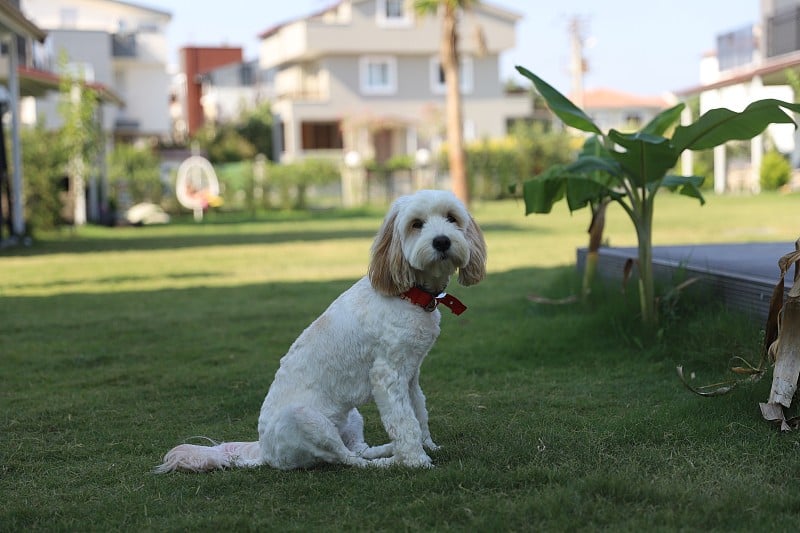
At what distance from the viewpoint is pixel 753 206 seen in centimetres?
2544

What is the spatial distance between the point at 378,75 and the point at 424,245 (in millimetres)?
52386

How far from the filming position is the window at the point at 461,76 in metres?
56.0

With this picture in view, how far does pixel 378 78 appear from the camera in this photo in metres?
55.6

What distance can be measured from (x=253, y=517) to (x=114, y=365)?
397 centimetres

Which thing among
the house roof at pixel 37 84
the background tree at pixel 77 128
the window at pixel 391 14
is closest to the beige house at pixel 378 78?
the window at pixel 391 14

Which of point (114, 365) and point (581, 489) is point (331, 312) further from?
point (114, 365)

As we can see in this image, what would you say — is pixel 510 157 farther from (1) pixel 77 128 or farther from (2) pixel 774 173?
(1) pixel 77 128

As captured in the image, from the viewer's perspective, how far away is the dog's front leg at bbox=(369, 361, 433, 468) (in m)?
4.43

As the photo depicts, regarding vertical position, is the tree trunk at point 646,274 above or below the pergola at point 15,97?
below

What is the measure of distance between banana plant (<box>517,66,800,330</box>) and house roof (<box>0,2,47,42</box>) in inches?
449

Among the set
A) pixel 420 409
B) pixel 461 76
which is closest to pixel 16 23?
pixel 420 409

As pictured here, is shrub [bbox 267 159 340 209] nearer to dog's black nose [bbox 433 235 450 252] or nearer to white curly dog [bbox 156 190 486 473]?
white curly dog [bbox 156 190 486 473]

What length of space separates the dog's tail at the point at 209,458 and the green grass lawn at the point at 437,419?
0.10m

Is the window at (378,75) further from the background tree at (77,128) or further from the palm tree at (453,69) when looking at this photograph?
the background tree at (77,128)
